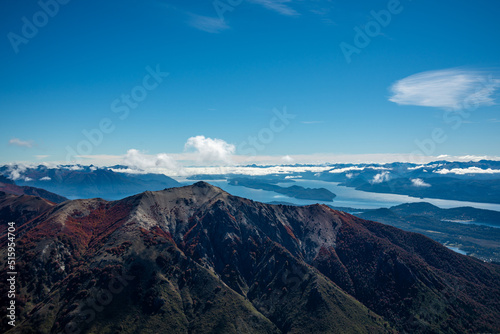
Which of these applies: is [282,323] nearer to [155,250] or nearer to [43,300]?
[155,250]

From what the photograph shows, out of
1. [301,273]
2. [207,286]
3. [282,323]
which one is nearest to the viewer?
[282,323]

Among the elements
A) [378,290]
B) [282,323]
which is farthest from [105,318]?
[378,290]

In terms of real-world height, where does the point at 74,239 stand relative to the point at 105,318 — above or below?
above

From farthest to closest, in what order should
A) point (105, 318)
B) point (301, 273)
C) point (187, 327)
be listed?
point (301, 273) → point (187, 327) → point (105, 318)

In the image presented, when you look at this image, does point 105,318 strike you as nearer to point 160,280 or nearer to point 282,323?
point 160,280

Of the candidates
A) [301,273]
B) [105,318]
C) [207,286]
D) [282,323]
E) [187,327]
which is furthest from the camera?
[301,273]

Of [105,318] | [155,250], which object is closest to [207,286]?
[155,250]

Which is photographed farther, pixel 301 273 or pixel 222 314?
pixel 301 273

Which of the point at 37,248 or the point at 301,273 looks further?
the point at 301,273

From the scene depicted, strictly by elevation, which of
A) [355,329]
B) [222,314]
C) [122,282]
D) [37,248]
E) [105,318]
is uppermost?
[37,248]
